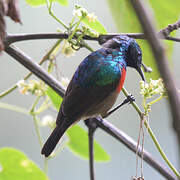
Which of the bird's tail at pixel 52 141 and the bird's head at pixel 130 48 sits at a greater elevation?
the bird's head at pixel 130 48

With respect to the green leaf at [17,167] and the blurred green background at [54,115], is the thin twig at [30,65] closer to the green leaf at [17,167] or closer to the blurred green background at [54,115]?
the green leaf at [17,167]

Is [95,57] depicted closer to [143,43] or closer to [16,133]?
[143,43]

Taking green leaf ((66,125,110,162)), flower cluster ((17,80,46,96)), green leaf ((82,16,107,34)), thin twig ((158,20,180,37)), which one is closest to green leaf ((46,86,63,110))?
flower cluster ((17,80,46,96))

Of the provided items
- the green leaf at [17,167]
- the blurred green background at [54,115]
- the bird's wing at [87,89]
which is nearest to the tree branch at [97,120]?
the bird's wing at [87,89]

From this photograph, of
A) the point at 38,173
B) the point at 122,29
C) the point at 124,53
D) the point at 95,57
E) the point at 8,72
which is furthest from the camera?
Result: the point at 8,72

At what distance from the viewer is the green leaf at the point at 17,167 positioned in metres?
1.52

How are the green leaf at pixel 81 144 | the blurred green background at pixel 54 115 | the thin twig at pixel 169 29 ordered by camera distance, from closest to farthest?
the thin twig at pixel 169 29
the green leaf at pixel 81 144
the blurred green background at pixel 54 115

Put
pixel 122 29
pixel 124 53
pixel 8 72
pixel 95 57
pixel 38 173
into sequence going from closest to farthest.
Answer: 1. pixel 122 29
2. pixel 38 173
3. pixel 95 57
4. pixel 124 53
5. pixel 8 72

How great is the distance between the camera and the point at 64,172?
3.85 meters

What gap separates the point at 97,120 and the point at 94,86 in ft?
0.62

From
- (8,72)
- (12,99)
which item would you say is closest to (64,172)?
(12,99)

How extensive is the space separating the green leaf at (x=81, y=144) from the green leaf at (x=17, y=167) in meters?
0.36

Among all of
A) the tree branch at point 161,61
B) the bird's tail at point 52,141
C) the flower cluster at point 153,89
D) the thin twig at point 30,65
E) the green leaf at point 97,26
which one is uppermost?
the green leaf at point 97,26

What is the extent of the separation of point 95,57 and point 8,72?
2.37m
